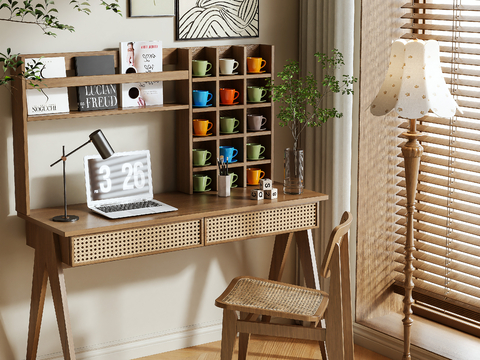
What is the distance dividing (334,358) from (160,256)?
1070mm

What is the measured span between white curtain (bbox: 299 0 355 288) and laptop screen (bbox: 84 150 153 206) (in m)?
0.91

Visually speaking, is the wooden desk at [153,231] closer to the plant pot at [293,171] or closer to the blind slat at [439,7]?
the plant pot at [293,171]

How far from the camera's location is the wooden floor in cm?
345

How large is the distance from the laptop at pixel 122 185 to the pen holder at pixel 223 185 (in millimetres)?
302

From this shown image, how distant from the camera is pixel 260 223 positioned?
319 centimetres

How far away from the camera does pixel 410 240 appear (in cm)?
294

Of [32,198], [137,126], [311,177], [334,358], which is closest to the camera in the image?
[334,358]

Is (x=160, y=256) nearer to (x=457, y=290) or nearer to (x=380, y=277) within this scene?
(x=380, y=277)

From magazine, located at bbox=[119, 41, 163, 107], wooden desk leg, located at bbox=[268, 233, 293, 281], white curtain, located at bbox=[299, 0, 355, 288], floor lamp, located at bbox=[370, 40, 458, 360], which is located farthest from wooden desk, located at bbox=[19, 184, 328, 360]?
floor lamp, located at bbox=[370, 40, 458, 360]

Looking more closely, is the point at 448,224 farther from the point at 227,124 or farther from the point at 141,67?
the point at 141,67

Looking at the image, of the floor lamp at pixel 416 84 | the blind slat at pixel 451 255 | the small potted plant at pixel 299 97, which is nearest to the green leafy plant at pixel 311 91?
the small potted plant at pixel 299 97

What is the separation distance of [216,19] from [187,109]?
0.50 m

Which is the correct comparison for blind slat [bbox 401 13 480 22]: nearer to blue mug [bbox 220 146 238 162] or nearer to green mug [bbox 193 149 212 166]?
blue mug [bbox 220 146 238 162]

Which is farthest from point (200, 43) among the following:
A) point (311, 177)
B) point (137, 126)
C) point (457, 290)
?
point (457, 290)
